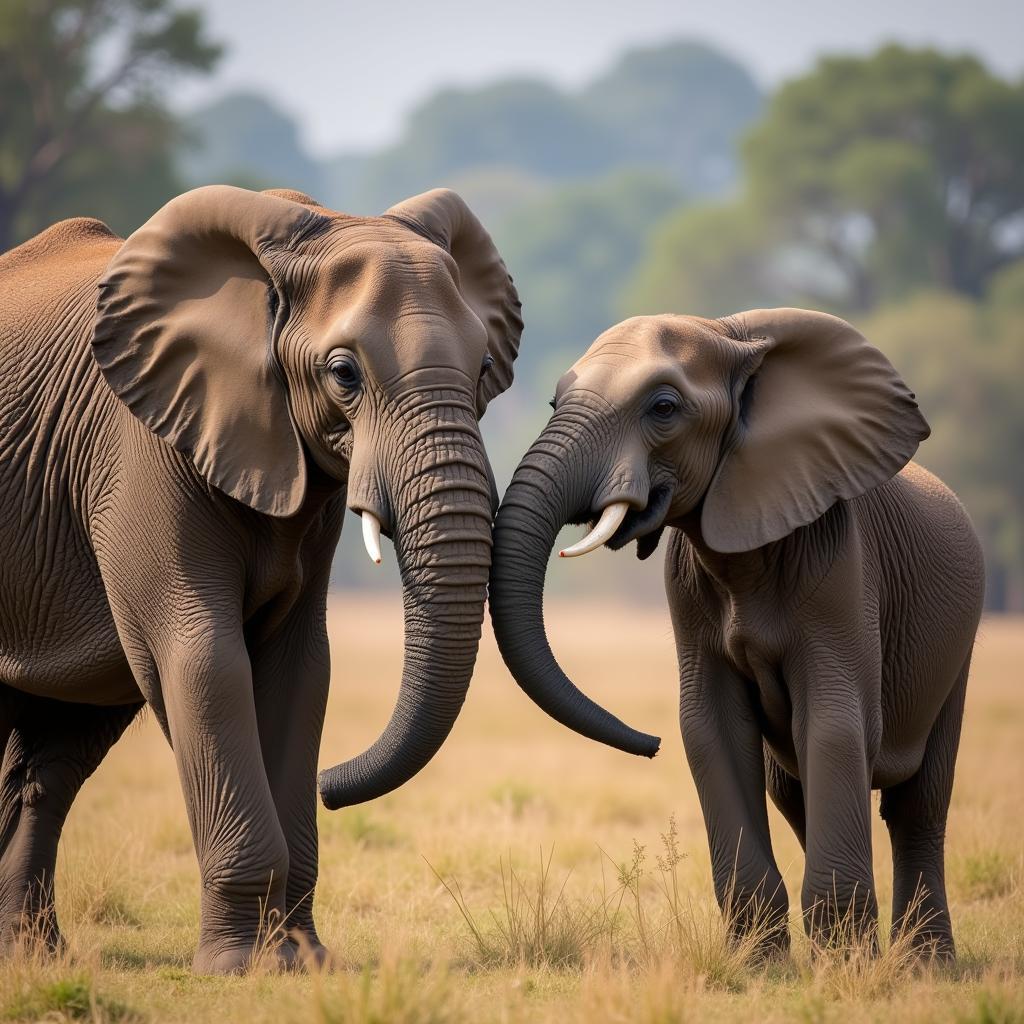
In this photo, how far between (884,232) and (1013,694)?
34727 mm

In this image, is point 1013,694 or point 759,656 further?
point 1013,694

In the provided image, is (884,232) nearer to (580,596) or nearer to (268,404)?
(580,596)

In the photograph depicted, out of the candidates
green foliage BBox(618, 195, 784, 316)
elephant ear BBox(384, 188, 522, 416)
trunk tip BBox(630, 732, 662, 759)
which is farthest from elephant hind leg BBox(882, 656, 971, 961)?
green foliage BBox(618, 195, 784, 316)

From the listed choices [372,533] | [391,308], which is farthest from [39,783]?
[391,308]

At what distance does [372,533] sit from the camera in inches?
241

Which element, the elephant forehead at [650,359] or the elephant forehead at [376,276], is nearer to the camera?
the elephant forehead at [376,276]

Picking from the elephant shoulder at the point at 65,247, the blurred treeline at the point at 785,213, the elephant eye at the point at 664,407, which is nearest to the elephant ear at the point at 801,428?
the elephant eye at the point at 664,407

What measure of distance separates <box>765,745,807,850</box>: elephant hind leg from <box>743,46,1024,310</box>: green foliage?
4811cm

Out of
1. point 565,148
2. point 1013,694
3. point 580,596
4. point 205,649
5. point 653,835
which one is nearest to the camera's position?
point 205,649

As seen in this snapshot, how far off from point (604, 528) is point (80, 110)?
112 feet

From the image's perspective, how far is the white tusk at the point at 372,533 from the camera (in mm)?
6105

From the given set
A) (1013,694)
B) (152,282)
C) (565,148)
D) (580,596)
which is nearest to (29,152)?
(1013,694)

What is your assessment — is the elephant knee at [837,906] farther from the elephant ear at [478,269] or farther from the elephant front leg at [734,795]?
the elephant ear at [478,269]

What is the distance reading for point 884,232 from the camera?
56.3 m
